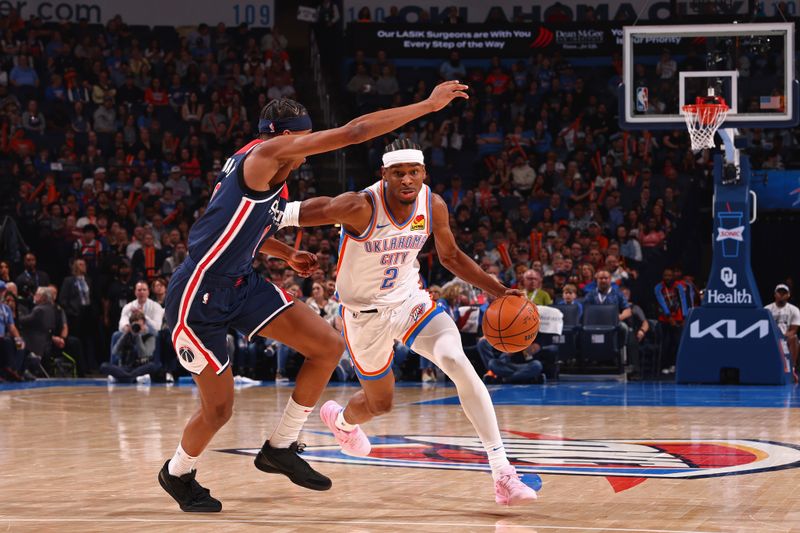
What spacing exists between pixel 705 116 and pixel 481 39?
1091cm

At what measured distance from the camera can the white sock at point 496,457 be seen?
5629 millimetres

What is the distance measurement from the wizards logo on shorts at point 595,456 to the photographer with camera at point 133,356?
8118 mm

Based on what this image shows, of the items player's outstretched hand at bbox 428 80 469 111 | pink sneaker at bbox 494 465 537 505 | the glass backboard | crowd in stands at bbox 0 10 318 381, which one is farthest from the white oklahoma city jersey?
crowd in stands at bbox 0 10 318 381

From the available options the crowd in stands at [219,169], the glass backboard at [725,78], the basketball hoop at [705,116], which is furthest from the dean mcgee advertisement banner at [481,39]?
the basketball hoop at [705,116]

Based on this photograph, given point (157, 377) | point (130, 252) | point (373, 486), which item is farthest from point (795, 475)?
point (130, 252)

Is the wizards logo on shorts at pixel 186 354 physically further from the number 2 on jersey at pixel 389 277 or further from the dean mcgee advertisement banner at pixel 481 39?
the dean mcgee advertisement banner at pixel 481 39

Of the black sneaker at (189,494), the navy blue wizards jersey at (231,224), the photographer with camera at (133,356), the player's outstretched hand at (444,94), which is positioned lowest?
the photographer with camera at (133,356)

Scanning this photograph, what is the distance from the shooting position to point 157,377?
16.4 metres

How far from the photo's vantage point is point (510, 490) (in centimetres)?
547

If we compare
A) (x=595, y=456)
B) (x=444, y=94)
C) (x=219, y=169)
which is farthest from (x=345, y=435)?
(x=219, y=169)

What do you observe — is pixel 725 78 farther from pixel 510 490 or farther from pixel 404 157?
pixel 510 490

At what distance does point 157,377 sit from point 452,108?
30.4 feet

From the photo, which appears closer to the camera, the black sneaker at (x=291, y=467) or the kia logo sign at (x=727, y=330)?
the black sneaker at (x=291, y=467)

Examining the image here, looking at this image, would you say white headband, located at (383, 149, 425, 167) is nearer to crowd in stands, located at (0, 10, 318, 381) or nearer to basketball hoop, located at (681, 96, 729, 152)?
basketball hoop, located at (681, 96, 729, 152)
